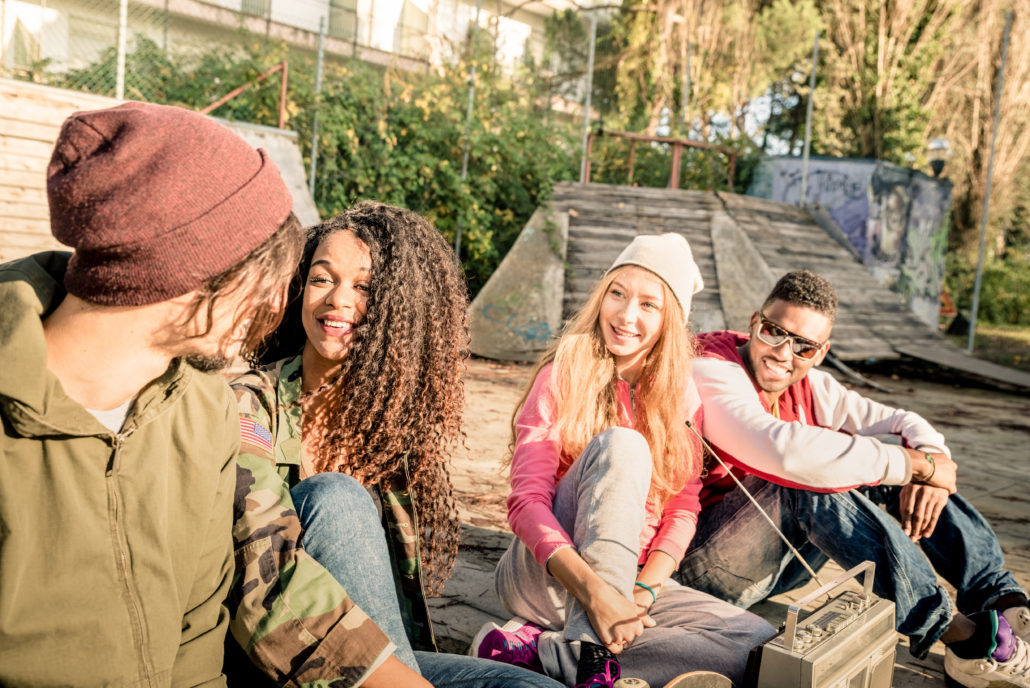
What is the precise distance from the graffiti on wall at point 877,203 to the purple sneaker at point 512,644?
1407 cm

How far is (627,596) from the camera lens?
2.07m

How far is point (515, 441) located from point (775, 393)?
3.09ft

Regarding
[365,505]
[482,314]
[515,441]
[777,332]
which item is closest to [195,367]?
[365,505]

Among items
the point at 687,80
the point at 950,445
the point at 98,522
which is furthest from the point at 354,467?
the point at 687,80

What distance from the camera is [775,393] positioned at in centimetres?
285

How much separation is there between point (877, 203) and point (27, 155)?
13322 millimetres

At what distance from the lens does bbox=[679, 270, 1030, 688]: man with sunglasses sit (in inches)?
96.4

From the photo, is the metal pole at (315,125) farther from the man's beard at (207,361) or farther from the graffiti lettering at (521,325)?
the man's beard at (207,361)

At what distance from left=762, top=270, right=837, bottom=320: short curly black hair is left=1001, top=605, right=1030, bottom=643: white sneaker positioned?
3.50 feet

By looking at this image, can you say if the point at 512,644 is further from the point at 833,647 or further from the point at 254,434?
the point at 254,434

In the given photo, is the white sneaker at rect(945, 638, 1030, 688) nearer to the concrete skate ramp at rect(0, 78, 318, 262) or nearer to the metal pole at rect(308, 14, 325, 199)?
the concrete skate ramp at rect(0, 78, 318, 262)

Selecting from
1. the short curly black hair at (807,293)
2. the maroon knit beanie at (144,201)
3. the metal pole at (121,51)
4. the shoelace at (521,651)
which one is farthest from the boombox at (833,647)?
the metal pole at (121,51)

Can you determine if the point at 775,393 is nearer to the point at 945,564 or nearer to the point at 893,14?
the point at 945,564

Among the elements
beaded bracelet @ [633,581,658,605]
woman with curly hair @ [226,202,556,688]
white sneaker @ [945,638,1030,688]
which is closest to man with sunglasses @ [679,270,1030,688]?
white sneaker @ [945,638,1030,688]
